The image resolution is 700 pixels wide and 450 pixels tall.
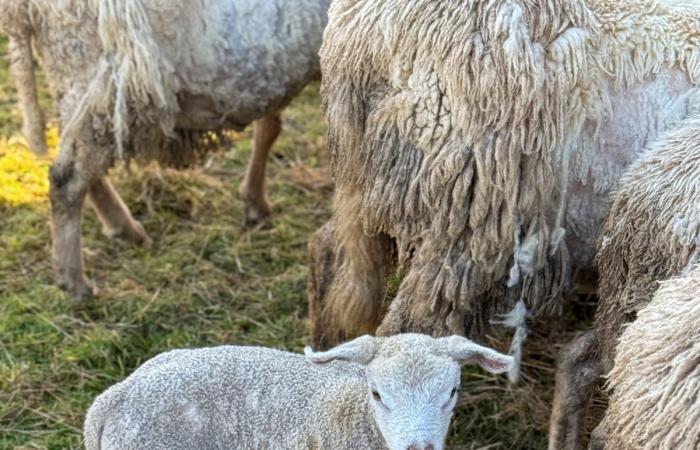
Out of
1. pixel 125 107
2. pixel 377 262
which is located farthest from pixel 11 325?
pixel 377 262

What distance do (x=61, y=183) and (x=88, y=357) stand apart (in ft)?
2.43

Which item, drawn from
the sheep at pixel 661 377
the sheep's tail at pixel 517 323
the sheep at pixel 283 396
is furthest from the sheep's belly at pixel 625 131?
the sheep at pixel 283 396

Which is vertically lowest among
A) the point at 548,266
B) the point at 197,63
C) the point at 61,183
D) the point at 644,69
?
the point at 61,183

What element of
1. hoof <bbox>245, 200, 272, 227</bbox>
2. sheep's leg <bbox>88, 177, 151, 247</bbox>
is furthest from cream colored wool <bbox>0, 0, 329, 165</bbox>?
hoof <bbox>245, 200, 272, 227</bbox>

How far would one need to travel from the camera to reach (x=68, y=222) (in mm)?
4375

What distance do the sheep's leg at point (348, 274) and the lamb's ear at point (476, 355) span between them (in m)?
0.74

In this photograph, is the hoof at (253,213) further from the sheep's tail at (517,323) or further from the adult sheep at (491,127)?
the sheep's tail at (517,323)

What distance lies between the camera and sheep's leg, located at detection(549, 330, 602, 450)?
3.12 m

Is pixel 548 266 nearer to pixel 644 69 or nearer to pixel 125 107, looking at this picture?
pixel 644 69

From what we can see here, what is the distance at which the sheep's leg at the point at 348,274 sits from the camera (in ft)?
11.1

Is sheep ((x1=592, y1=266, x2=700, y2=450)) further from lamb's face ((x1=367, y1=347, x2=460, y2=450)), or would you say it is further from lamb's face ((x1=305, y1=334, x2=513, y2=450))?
lamb's face ((x1=367, y1=347, x2=460, y2=450))

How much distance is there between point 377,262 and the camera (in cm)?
343

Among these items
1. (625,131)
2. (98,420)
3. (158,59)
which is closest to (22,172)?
(158,59)

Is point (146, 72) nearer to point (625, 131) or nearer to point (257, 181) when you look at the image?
point (257, 181)
